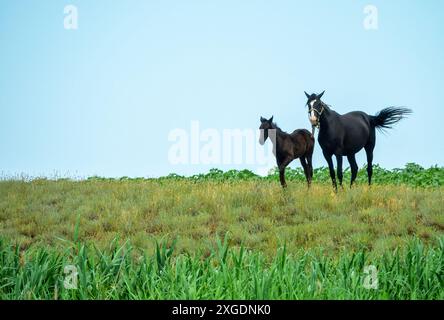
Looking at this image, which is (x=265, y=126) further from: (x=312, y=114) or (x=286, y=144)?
(x=312, y=114)

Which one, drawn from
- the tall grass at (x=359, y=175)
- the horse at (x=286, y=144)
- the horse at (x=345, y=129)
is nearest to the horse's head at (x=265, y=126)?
the horse at (x=286, y=144)

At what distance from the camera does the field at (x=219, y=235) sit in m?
5.31

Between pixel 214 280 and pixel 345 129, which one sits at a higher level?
pixel 345 129

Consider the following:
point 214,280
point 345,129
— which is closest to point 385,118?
point 345,129

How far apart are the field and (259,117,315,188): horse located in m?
0.78

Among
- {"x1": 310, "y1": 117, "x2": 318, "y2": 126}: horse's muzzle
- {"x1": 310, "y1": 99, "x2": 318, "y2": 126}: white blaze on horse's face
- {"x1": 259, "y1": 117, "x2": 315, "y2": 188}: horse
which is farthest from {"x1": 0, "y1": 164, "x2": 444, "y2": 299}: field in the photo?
{"x1": 310, "y1": 99, "x2": 318, "y2": 126}: white blaze on horse's face

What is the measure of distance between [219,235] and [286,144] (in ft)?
14.5

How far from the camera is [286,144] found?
1571 cm

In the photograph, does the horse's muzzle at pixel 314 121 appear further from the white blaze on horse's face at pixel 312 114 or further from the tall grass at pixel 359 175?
the tall grass at pixel 359 175

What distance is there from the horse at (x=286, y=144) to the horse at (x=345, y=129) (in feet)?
3.56

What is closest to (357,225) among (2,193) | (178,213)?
(178,213)

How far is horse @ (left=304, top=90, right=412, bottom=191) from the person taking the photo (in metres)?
14.0

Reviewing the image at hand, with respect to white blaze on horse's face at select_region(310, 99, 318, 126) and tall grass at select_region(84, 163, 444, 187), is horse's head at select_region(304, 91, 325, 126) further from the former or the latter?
tall grass at select_region(84, 163, 444, 187)
